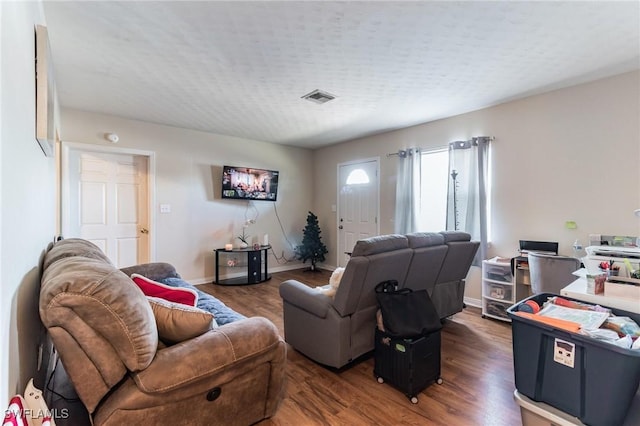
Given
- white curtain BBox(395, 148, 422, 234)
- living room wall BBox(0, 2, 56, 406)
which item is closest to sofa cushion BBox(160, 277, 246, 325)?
living room wall BBox(0, 2, 56, 406)

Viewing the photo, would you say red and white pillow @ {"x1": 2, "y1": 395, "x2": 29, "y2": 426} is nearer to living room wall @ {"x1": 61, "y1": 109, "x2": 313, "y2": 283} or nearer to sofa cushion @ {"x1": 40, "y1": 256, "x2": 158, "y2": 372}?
sofa cushion @ {"x1": 40, "y1": 256, "x2": 158, "y2": 372}

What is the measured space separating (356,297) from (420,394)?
73cm

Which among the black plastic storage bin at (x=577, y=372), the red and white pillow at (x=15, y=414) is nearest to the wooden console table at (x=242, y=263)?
the red and white pillow at (x=15, y=414)

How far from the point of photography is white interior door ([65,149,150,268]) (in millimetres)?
3695

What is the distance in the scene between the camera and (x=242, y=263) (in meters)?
5.03

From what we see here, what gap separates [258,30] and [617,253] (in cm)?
268

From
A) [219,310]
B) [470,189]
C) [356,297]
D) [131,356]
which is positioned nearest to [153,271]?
[219,310]

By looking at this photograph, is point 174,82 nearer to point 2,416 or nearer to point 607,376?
point 2,416

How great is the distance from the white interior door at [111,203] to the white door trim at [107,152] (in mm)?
60

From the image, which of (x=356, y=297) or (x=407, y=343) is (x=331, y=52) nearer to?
(x=356, y=297)

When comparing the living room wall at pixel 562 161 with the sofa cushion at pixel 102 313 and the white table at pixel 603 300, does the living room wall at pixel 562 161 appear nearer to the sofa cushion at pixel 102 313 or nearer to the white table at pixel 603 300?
the white table at pixel 603 300

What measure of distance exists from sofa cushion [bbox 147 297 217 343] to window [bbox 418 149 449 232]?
133 inches

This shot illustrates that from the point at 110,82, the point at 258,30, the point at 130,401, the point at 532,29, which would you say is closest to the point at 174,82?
the point at 110,82

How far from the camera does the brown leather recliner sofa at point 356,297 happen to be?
2.01 m
